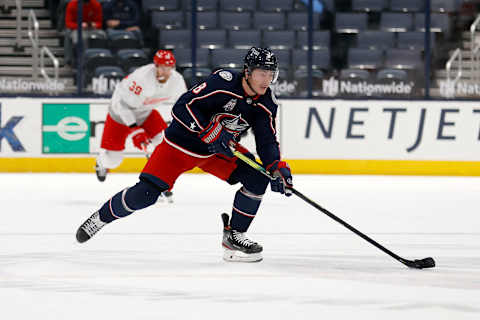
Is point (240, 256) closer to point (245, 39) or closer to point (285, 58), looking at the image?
point (285, 58)

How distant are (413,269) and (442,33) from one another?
5.83 m

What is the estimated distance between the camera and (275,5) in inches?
364

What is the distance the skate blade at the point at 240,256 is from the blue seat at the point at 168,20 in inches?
216

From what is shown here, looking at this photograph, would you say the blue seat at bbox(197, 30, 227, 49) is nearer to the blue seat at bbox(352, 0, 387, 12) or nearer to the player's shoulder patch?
the blue seat at bbox(352, 0, 387, 12)

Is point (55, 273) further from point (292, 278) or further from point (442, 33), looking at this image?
point (442, 33)

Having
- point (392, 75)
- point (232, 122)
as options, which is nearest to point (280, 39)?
point (392, 75)

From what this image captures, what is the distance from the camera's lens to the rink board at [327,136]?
8695mm

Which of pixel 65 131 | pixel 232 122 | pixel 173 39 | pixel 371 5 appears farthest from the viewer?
pixel 371 5

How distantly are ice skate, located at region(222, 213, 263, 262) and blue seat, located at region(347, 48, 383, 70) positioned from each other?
215 inches

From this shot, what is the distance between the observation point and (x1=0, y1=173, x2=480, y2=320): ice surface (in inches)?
112

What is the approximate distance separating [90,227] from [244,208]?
2.38 ft

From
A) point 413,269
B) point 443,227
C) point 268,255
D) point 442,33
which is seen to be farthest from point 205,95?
point 442,33

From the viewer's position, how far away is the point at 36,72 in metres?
8.86

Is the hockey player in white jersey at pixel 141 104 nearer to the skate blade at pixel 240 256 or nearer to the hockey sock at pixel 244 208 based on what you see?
the hockey sock at pixel 244 208
